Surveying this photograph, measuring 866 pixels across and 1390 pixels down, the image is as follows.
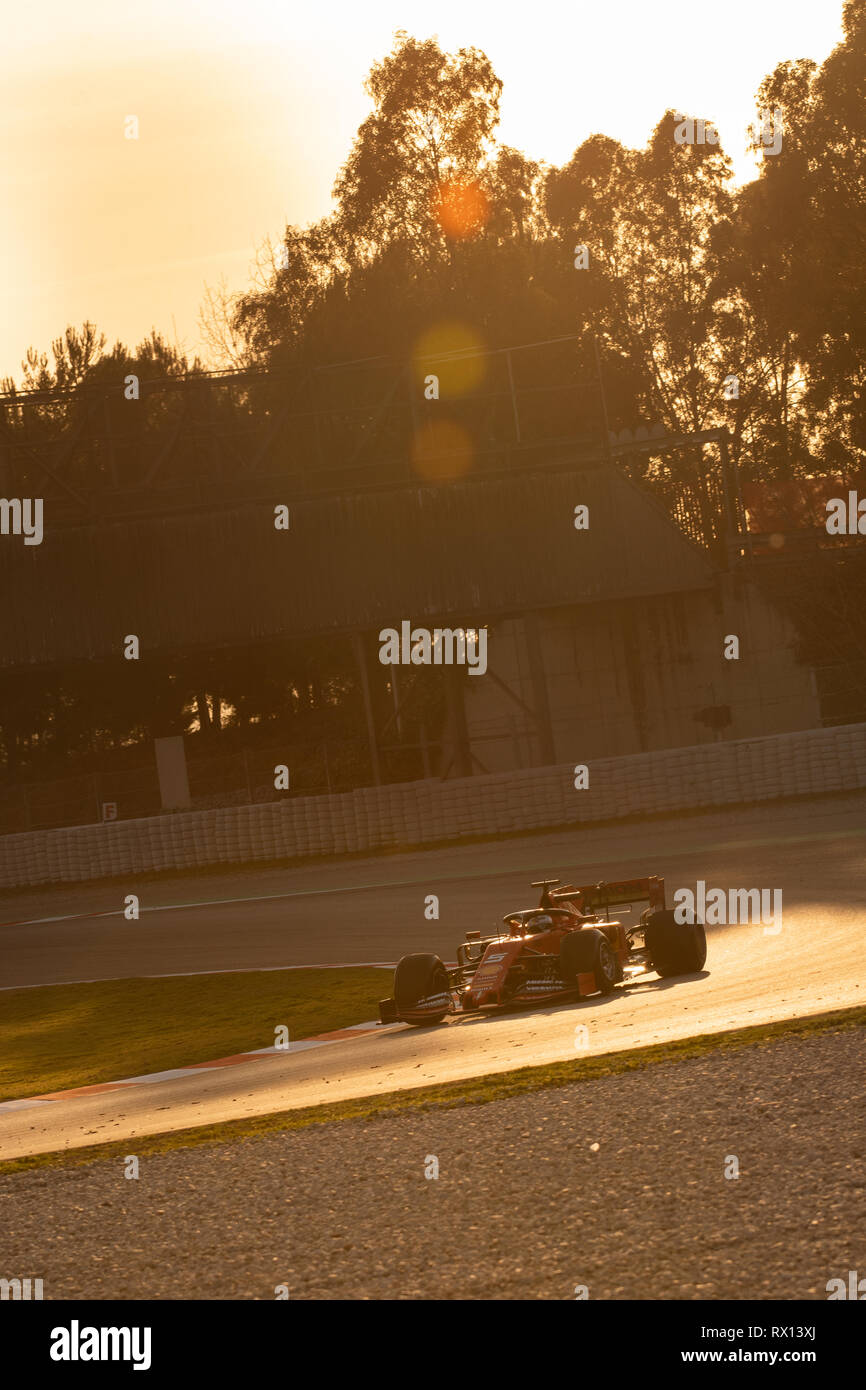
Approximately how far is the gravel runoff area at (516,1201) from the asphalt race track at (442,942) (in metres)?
1.84

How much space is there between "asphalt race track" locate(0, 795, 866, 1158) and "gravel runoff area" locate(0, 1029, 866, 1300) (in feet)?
6.03

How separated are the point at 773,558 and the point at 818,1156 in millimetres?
32745

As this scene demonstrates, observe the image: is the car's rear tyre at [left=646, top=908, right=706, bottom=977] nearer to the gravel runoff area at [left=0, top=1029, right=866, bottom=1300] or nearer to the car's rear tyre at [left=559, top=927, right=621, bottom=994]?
the car's rear tyre at [left=559, top=927, right=621, bottom=994]

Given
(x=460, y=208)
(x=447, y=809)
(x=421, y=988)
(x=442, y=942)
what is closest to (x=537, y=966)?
(x=421, y=988)

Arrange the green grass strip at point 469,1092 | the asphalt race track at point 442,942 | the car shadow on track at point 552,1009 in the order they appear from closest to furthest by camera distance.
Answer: the green grass strip at point 469,1092 < the asphalt race track at point 442,942 < the car shadow on track at point 552,1009

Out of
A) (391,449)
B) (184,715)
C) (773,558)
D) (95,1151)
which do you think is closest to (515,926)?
(95,1151)

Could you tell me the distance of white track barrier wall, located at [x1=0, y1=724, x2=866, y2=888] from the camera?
27.5 m

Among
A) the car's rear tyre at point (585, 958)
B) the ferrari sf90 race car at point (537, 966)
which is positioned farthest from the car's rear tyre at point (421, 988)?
the car's rear tyre at point (585, 958)

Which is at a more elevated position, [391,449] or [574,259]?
[574,259]

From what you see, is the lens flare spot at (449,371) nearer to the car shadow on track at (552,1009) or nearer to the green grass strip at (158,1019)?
the green grass strip at (158,1019)

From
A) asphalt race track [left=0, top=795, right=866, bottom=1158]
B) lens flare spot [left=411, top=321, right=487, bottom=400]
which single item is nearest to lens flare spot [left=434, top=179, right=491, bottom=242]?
lens flare spot [left=411, top=321, right=487, bottom=400]

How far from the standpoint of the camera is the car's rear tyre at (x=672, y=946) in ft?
45.4

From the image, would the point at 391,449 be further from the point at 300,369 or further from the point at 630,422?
the point at 630,422

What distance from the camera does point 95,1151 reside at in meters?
8.88
